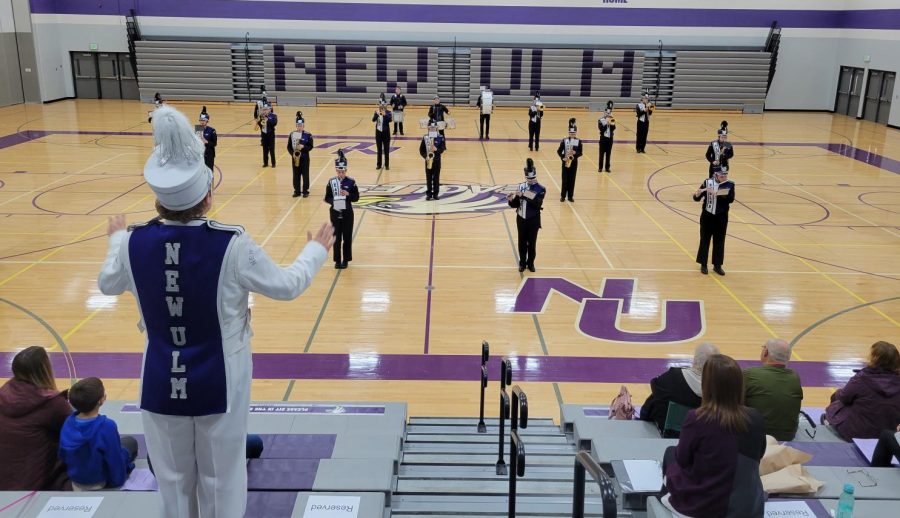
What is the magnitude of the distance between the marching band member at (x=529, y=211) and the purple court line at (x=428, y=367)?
3637 millimetres

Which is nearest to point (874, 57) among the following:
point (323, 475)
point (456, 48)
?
point (456, 48)

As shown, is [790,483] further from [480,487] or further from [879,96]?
[879,96]

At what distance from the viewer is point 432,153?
59.6 feet

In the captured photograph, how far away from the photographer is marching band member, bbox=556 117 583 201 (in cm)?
1800

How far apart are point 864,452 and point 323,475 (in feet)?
13.7

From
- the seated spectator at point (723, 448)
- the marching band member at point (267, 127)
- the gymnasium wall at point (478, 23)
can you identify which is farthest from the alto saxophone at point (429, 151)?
the gymnasium wall at point (478, 23)

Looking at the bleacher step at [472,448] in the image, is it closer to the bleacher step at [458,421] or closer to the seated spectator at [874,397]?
the bleacher step at [458,421]

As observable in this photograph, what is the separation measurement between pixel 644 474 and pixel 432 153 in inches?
544

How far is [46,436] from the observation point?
4.97m

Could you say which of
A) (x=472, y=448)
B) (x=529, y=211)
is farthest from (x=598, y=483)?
(x=529, y=211)

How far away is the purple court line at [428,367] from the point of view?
926cm

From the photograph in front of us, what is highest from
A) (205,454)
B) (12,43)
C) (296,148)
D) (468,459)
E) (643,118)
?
(12,43)

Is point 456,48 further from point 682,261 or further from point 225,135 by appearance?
point 682,261

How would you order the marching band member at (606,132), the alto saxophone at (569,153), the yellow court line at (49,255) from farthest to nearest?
the marching band member at (606,132) < the alto saxophone at (569,153) < the yellow court line at (49,255)
